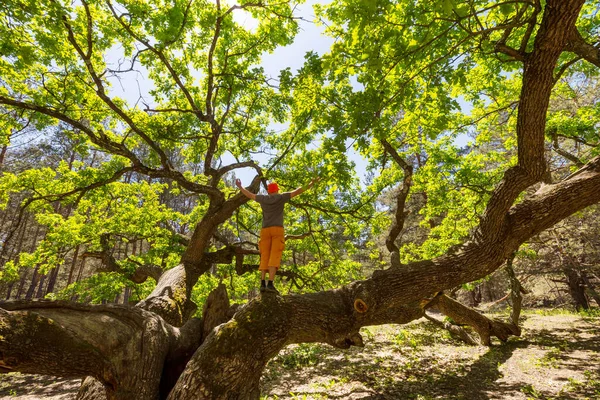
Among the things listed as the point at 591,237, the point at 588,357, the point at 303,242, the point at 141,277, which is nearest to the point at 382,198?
the point at 591,237

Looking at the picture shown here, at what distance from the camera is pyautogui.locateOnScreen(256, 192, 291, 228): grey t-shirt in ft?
15.9

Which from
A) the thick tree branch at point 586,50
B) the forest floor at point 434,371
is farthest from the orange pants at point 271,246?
the thick tree branch at point 586,50

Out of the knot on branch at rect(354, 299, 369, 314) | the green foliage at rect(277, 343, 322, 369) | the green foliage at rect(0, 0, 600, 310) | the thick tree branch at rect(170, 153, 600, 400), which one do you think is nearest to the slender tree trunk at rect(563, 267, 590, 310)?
the green foliage at rect(0, 0, 600, 310)

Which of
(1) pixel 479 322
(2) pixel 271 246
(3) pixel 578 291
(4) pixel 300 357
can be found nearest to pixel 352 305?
(2) pixel 271 246

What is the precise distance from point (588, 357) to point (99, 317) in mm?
11056

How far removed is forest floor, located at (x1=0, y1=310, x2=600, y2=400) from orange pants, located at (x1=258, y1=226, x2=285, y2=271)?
331 centimetres

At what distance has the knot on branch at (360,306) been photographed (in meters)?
4.65

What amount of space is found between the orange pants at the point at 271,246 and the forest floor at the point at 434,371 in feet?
10.9

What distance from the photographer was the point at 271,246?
4785 millimetres

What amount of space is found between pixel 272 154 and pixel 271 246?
5099mm

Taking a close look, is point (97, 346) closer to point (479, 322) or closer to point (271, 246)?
point (271, 246)

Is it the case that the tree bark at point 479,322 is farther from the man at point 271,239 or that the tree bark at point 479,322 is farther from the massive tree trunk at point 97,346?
the massive tree trunk at point 97,346

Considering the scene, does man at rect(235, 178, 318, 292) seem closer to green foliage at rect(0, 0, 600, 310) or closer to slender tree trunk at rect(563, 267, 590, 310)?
green foliage at rect(0, 0, 600, 310)

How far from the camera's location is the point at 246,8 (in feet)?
23.5
